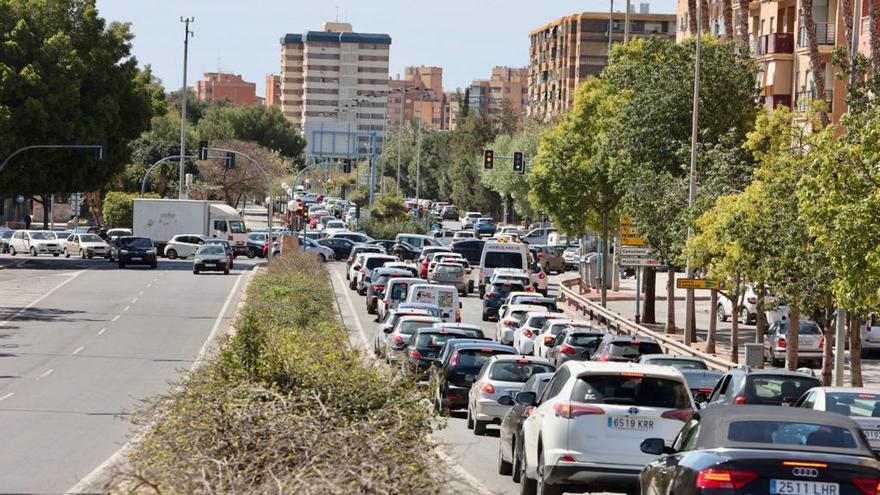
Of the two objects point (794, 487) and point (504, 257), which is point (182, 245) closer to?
point (504, 257)

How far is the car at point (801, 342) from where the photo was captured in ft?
141

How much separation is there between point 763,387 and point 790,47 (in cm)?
4832

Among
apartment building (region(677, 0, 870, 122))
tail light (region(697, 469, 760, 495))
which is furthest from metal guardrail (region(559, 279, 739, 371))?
tail light (region(697, 469, 760, 495))

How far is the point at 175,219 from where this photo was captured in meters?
86.1

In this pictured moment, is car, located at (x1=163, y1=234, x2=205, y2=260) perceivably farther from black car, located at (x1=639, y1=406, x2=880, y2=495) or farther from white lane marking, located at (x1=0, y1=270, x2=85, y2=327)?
black car, located at (x1=639, y1=406, x2=880, y2=495)

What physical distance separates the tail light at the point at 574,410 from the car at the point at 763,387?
6.07m

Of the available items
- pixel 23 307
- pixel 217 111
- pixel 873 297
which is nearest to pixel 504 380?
pixel 873 297

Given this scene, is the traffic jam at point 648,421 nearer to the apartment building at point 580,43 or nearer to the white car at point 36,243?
the white car at point 36,243

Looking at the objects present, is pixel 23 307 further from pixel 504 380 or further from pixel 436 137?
pixel 436 137

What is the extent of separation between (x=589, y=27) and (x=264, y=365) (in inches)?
6281

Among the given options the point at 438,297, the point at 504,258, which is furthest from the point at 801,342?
the point at 504,258

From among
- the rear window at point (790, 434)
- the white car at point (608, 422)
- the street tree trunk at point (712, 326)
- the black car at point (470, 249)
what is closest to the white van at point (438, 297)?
the street tree trunk at point (712, 326)

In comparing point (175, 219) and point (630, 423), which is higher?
point (175, 219)

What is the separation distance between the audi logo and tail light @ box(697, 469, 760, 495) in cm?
26
